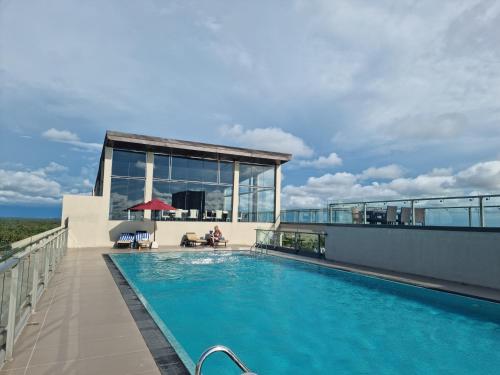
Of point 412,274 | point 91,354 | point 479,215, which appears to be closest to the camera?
A: point 91,354

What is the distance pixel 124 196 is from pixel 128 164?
4.96 feet

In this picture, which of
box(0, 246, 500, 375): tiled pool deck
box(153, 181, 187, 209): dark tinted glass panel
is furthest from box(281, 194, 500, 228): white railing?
box(153, 181, 187, 209): dark tinted glass panel

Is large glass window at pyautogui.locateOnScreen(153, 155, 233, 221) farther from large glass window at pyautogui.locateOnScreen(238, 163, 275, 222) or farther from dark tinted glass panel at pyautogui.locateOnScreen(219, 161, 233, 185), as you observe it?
large glass window at pyautogui.locateOnScreen(238, 163, 275, 222)

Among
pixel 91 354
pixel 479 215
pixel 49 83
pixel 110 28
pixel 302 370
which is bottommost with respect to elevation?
pixel 302 370

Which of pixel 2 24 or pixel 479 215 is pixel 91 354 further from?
pixel 2 24

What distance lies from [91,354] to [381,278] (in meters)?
7.28

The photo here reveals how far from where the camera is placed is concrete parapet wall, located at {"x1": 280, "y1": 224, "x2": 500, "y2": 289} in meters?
7.33

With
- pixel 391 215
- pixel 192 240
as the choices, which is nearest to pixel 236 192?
pixel 192 240

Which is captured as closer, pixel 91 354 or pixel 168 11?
pixel 91 354

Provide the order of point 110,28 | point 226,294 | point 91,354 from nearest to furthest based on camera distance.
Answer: point 91,354 → point 226,294 → point 110,28

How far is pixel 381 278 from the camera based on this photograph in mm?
8289

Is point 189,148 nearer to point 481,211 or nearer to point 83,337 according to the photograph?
point 481,211

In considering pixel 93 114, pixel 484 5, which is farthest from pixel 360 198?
pixel 93 114

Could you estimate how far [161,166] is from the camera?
50.0 ft
